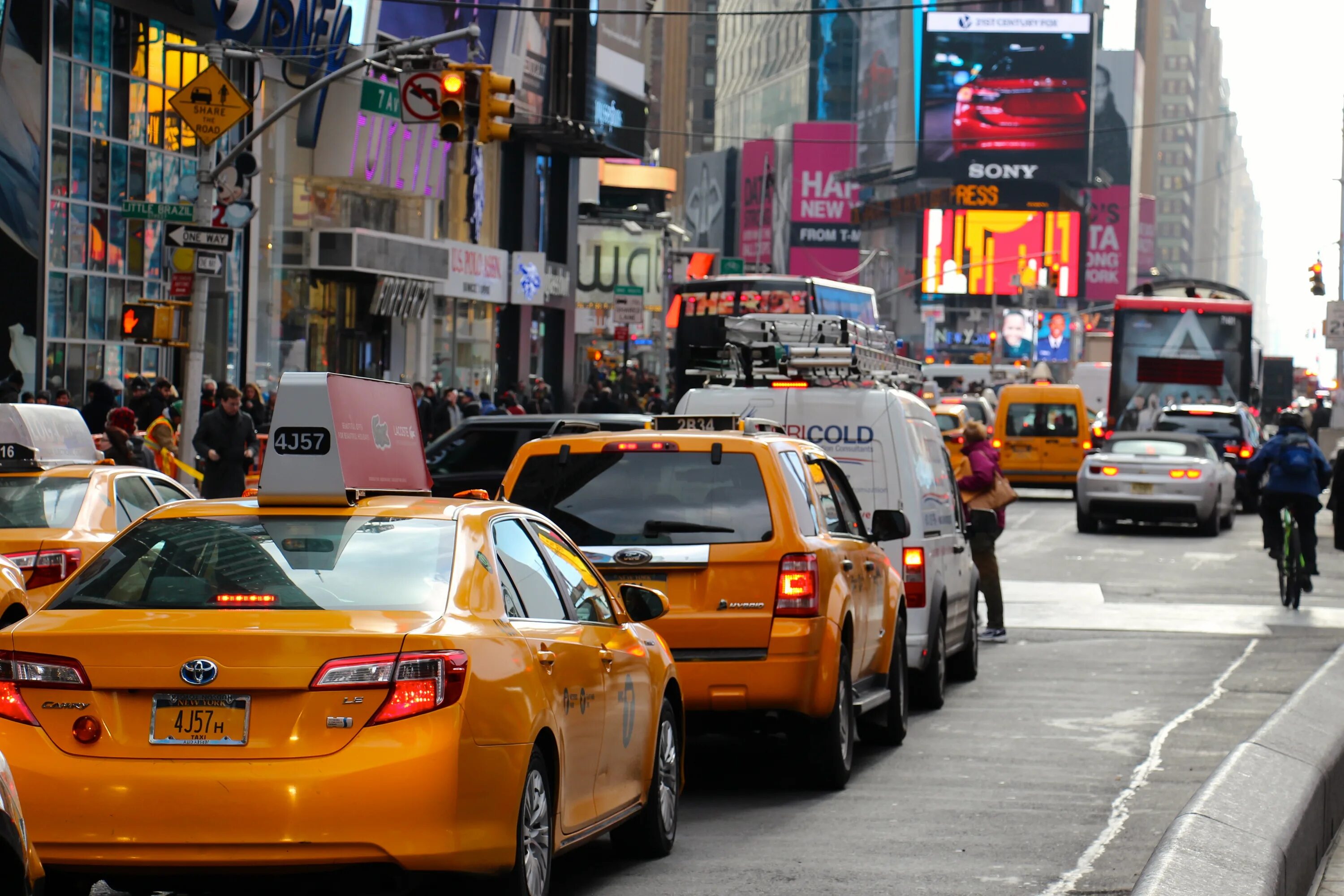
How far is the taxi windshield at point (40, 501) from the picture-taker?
12.1 meters

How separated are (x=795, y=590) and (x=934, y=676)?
152 inches

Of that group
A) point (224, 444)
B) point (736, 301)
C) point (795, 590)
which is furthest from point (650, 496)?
point (736, 301)

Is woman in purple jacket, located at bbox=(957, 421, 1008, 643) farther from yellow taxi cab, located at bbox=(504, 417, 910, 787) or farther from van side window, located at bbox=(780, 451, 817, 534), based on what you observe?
yellow taxi cab, located at bbox=(504, 417, 910, 787)

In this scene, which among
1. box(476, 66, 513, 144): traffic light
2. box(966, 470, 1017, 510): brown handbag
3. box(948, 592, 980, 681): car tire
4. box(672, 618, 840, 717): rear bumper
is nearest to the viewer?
box(672, 618, 840, 717): rear bumper

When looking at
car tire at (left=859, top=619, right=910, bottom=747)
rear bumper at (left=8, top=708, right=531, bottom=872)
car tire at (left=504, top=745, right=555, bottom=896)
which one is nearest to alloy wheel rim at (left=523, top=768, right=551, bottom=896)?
car tire at (left=504, top=745, right=555, bottom=896)

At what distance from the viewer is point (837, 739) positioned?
9766mm

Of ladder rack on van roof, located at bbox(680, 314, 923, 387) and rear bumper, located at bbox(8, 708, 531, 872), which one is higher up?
ladder rack on van roof, located at bbox(680, 314, 923, 387)

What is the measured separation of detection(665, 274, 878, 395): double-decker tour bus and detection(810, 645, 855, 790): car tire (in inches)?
1262

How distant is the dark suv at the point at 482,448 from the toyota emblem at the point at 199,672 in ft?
42.7

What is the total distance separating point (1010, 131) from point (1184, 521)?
335 feet

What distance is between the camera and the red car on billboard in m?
128

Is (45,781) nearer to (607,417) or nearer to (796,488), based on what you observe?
(796,488)

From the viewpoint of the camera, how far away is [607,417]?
62.0 feet

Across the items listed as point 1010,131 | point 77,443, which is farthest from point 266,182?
point 1010,131
